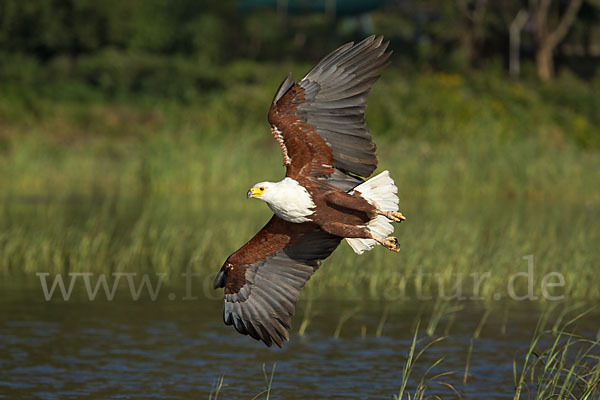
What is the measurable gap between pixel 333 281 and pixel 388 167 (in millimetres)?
8751

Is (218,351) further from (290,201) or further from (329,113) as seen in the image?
(329,113)

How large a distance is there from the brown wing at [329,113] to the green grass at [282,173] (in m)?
4.56

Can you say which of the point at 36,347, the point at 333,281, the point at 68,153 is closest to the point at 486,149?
the point at 68,153

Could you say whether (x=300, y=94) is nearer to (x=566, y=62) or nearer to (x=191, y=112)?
(x=191, y=112)

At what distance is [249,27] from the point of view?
4131cm

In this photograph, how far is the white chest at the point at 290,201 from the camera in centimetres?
800

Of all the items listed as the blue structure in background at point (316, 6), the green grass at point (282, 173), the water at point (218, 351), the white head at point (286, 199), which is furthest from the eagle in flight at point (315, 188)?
the blue structure in background at point (316, 6)

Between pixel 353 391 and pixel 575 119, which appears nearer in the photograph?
pixel 353 391

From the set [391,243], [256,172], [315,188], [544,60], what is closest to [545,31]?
[544,60]

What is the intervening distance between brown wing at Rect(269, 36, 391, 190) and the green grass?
4556 mm

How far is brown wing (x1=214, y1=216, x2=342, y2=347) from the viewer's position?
8414 mm

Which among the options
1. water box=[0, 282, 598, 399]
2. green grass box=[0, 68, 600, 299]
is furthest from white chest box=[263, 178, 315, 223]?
green grass box=[0, 68, 600, 299]

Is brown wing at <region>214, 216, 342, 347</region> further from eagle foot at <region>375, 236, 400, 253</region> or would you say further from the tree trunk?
the tree trunk

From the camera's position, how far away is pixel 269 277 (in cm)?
861
